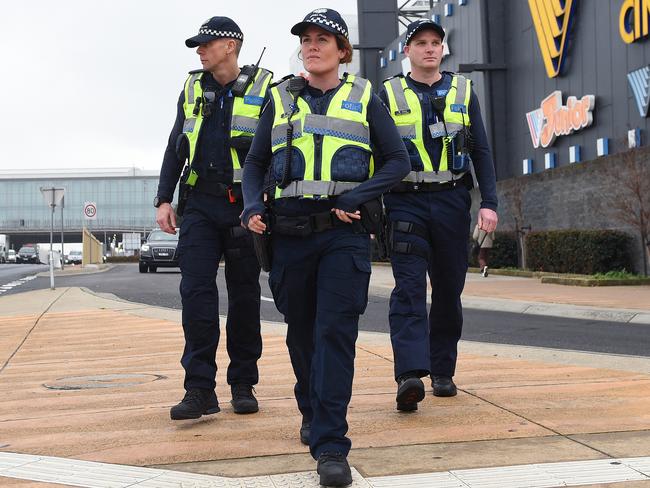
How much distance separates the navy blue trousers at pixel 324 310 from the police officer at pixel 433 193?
1.05 m

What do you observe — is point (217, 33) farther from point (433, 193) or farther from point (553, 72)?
point (553, 72)

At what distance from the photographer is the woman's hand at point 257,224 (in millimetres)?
→ 3904

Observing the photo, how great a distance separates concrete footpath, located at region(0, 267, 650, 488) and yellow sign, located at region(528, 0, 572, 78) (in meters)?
17.1

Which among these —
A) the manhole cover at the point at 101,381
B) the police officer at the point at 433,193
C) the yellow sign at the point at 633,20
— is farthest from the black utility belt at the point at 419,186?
the yellow sign at the point at 633,20

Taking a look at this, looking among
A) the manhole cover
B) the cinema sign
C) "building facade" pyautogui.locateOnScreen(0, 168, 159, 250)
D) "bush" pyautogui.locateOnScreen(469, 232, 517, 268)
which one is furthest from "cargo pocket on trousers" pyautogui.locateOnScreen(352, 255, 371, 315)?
"building facade" pyautogui.locateOnScreen(0, 168, 159, 250)

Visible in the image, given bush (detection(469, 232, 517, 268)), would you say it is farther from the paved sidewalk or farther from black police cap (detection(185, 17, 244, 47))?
black police cap (detection(185, 17, 244, 47))

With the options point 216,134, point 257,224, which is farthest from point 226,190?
point 257,224

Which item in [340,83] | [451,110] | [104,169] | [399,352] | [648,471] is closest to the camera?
[648,471]

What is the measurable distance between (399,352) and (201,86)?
1.76 meters

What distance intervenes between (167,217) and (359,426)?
4.99ft

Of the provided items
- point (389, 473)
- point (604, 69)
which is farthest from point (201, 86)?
point (604, 69)

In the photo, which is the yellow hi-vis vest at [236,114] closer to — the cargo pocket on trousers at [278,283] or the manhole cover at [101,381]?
the cargo pocket on trousers at [278,283]

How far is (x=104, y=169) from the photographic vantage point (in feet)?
475

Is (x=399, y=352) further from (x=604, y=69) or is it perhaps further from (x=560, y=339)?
(x=604, y=69)
